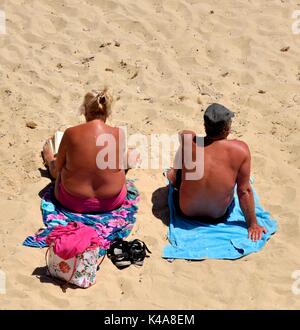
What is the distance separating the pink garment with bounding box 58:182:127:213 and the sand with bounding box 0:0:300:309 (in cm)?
27

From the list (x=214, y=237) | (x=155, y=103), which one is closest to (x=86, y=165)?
(x=214, y=237)

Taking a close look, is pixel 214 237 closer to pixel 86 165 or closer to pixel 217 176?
pixel 217 176

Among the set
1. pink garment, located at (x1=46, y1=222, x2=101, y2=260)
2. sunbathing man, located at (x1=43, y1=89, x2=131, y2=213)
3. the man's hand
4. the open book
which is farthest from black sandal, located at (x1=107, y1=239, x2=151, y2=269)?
the open book

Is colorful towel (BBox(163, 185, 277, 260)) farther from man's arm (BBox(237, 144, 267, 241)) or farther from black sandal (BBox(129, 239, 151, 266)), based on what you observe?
black sandal (BBox(129, 239, 151, 266))

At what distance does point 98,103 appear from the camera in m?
5.12

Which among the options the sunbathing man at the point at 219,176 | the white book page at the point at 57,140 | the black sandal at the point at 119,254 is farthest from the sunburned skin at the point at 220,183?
the white book page at the point at 57,140

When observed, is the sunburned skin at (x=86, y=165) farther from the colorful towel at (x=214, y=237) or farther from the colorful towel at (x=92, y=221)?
the colorful towel at (x=214, y=237)

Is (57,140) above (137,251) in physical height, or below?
above

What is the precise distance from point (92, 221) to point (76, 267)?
73cm

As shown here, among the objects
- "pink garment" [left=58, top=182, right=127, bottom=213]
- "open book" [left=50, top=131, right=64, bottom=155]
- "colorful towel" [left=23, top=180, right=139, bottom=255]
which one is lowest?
"colorful towel" [left=23, top=180, right=139, bottom=255]

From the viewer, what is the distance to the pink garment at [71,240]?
14.9ft

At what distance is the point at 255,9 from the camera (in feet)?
27.9

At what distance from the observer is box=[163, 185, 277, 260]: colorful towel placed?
5.09m
